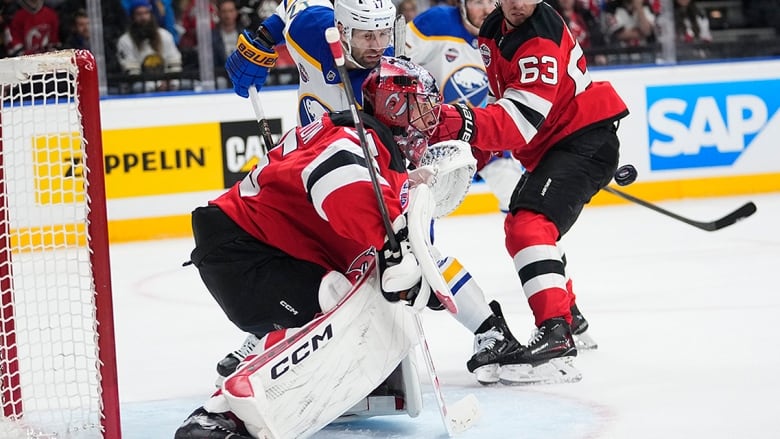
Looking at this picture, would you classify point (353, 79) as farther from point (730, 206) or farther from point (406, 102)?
point (730, 206)

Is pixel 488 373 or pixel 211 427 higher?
pixel 211 427

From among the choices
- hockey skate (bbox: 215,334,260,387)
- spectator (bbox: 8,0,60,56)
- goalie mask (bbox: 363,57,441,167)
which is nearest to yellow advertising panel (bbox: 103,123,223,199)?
spectator (bbox: 8,0,60,56)

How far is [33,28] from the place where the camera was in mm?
6121

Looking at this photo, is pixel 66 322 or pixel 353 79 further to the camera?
pixel 66 322

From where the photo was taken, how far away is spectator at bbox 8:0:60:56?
20.1ft

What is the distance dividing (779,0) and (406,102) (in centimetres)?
536

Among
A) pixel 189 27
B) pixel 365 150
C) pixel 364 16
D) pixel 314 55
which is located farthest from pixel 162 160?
pixel 365 150

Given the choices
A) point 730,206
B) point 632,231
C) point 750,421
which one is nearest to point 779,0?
point 730,206

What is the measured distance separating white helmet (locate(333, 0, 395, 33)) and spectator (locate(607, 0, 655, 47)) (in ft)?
12.9

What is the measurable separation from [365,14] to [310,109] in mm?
614

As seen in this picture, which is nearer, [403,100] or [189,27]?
[403,100]

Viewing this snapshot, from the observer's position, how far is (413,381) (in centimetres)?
248

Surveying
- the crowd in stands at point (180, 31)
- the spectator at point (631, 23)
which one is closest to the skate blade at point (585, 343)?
the crowd in stands at point (180, 31)

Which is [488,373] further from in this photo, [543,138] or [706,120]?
[706,120]
